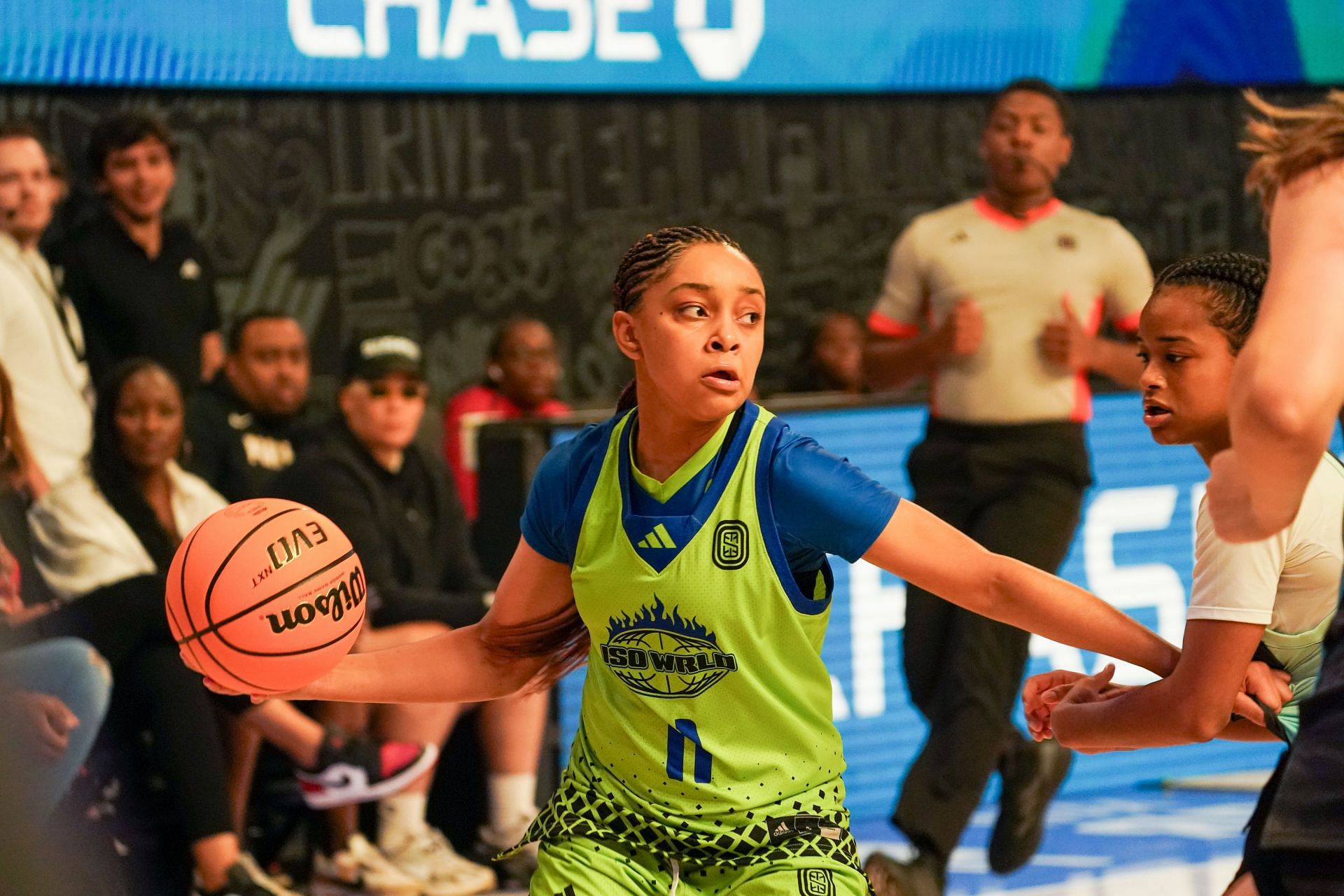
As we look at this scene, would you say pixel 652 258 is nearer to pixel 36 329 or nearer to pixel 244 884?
pixel 244 884

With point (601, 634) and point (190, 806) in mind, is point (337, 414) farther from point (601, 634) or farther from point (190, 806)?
point (601, 634)

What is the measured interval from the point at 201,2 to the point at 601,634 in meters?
5.60

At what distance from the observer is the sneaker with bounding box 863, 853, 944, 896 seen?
183 inches

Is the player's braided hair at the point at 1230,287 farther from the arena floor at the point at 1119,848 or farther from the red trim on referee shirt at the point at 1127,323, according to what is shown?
the arena floor at the point at 1119,848

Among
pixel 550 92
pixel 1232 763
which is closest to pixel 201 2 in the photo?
pixel 550 92

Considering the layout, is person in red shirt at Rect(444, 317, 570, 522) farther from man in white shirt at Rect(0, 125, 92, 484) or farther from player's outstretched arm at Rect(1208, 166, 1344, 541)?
player's outstretched arm at Rect(1208, 166, 1344, 541)

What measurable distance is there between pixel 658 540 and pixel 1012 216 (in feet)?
9.95

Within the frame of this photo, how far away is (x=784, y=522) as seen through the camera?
8.93 feet

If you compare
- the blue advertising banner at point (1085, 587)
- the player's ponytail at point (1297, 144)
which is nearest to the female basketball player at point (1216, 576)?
the player's ponytail at point (1297, 144)

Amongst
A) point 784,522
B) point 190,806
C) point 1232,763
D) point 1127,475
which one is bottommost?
point 1232,763

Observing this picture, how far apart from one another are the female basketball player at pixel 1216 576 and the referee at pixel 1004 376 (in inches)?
94.7

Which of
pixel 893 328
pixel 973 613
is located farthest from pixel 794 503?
pixel 893 328

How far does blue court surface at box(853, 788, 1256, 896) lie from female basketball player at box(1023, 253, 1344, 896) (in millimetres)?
2605

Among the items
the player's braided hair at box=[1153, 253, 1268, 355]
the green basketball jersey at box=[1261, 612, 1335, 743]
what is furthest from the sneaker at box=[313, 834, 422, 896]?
the player's braided hair at box=[1153, 253, 1268, 355]
